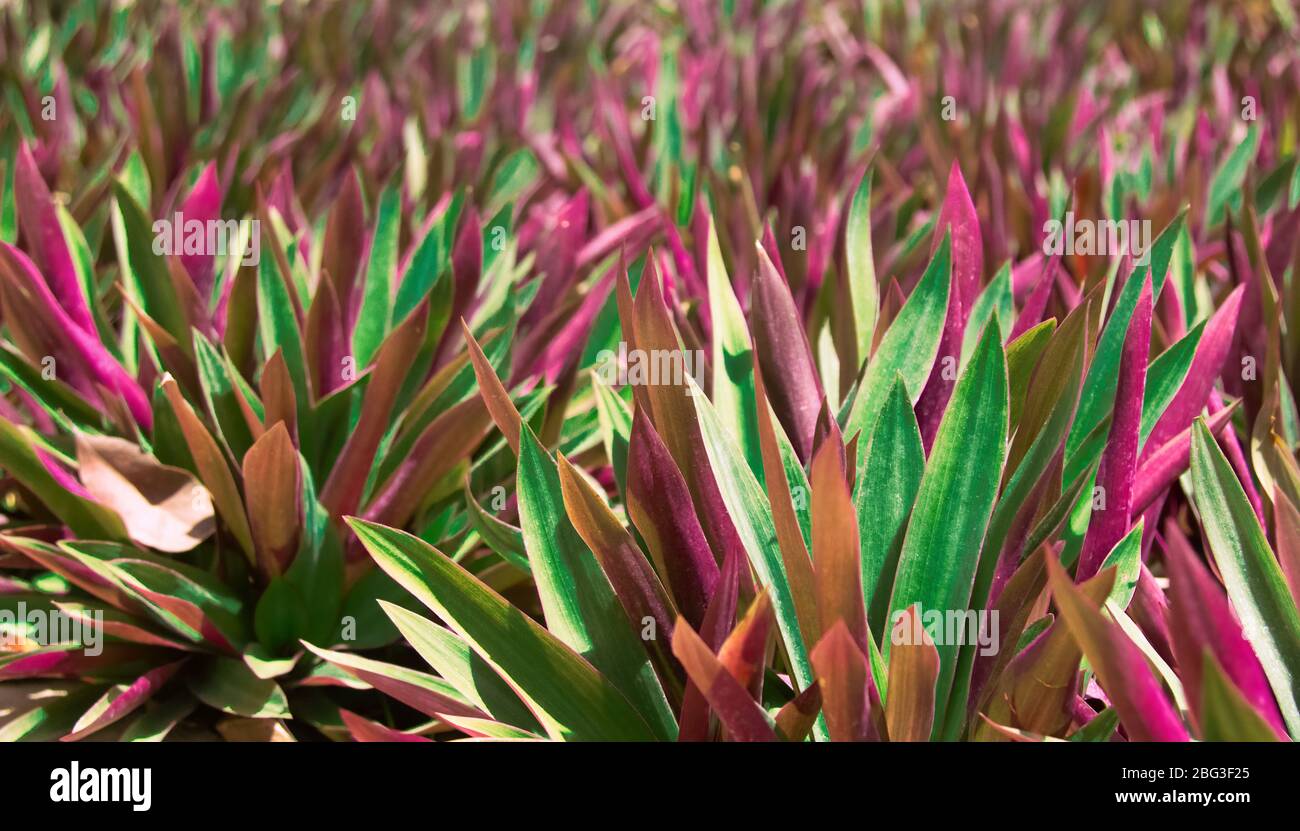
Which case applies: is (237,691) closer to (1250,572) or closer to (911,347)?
(911,347)

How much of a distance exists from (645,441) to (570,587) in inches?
6.1

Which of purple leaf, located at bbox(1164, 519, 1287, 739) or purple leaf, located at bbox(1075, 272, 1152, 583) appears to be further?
purple leaf, located at bbox(1075, 272, 1152, 583)

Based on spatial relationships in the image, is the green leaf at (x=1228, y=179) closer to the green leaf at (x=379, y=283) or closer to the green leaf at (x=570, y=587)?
the green leaf at (x=379, y=283)

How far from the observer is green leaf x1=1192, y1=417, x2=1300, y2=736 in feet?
3.37

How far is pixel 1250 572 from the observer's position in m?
1.05

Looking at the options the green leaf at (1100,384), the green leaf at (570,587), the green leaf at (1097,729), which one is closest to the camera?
the green leaf at (1097,729)

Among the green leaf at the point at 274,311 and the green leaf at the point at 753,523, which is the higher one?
the green leaf at the point at 274,311

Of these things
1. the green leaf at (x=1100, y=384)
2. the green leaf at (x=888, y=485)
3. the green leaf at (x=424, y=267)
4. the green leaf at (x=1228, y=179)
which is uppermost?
the green leaf at (x=1228, y=179)

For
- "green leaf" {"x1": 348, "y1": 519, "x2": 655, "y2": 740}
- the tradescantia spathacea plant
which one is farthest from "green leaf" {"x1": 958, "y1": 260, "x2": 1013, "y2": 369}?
"green leaf" {"x1": 348, "y1": 519, "x2": 655, "y2": 740}

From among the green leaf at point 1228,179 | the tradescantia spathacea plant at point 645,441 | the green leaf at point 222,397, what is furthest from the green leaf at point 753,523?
the green leaf at point 1228,179

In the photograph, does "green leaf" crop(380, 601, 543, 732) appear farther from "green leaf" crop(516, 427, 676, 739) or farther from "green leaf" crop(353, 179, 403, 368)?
"green leaf" crop(353, 179, 403, 368)

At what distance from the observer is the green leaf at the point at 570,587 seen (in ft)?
3.71

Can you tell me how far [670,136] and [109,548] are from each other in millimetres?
1725
